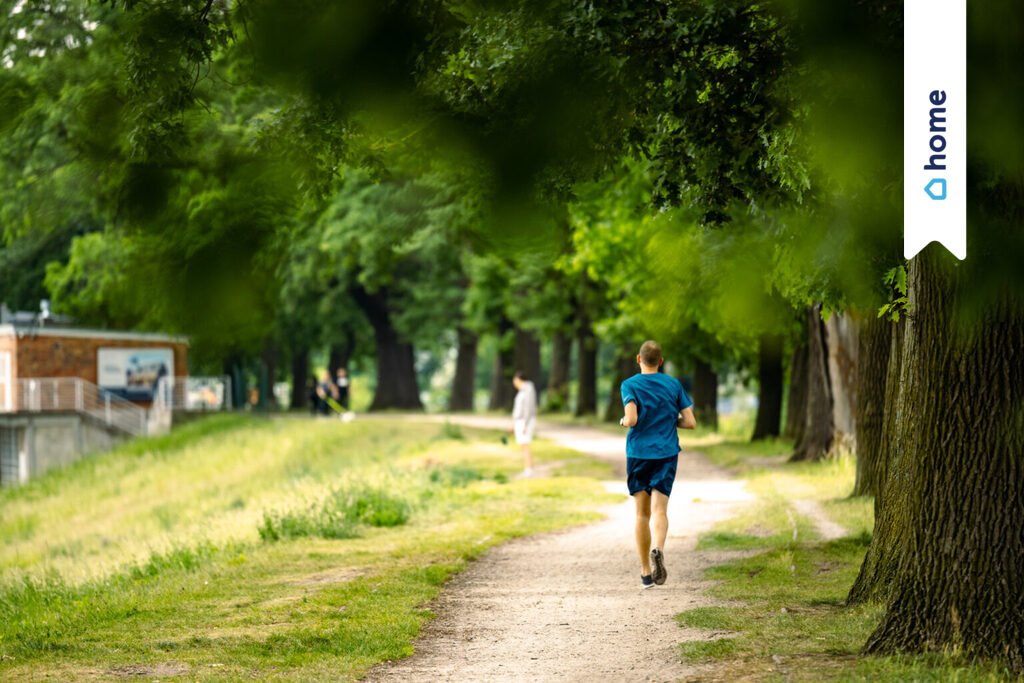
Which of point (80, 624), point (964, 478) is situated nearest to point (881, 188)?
point (964, 478)

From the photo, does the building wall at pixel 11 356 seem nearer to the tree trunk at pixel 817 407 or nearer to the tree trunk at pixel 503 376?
the tree trunk at pixel 503 376

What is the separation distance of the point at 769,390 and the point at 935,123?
25.4m

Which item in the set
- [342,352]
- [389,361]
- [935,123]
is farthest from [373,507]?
[342,352]

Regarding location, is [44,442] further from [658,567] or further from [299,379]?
[658,567]

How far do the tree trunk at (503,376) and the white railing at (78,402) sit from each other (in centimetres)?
1397

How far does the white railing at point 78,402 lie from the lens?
173 feet

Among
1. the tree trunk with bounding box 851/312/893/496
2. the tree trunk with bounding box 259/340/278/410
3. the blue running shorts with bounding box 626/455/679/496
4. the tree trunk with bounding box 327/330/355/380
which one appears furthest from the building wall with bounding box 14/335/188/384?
the blue running shorts with bounding box 626/455/679/496

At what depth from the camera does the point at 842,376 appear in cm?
2289

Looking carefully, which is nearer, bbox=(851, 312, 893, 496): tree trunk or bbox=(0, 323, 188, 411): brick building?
bbox=(851, 312, 893, 496): tree trunk

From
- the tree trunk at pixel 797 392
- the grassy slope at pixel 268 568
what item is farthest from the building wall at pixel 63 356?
the tree trunk at pixel 797 392

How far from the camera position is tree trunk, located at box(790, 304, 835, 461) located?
79.1 feet

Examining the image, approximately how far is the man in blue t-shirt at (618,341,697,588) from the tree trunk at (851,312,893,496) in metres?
3.96

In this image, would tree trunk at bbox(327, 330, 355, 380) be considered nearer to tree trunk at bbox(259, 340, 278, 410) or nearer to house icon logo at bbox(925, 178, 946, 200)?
tree trunk at bbox(259, 340, 278, 410)

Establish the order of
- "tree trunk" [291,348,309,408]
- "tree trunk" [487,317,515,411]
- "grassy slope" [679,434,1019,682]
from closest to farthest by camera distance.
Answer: "grassy slope" [679,434,1019,682]
"tree trunk" [487,317,515,411]
"tree trunk" [291,348,309,408]
